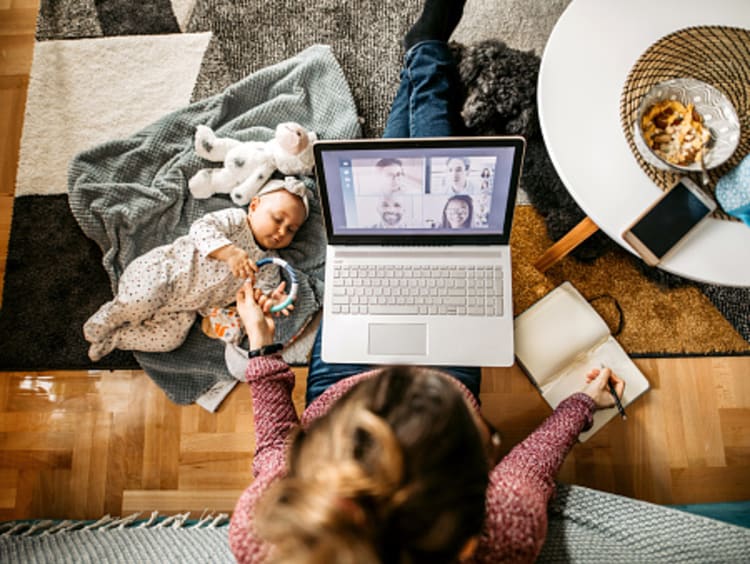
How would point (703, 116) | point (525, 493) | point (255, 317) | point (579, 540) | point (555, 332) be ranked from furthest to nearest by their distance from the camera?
point (555, 332) < point (255, 317) < point (703, 116) < point (579, 540) < point (525, 493)

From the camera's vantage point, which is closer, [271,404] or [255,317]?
[271,404]

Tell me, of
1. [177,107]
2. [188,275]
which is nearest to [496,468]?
[188,275]

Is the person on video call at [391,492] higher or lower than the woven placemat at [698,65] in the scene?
lower

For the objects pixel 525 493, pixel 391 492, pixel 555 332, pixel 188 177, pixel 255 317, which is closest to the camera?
pixel 391 492

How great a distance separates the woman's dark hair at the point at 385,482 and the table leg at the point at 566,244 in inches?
30.0

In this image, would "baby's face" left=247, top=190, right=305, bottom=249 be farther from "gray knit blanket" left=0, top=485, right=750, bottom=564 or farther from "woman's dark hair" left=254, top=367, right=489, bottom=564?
"woman's dark hair" left=254, top=367, right=489, bottom=564

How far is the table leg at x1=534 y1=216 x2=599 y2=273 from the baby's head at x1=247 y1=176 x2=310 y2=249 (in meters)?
0.64

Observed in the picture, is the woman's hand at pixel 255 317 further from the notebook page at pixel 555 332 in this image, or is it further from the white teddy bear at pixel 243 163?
the notebook page at pixel 555 332

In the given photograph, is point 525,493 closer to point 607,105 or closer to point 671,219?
point 671,219

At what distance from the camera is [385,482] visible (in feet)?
1.75

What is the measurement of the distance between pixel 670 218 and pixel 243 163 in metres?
1.04

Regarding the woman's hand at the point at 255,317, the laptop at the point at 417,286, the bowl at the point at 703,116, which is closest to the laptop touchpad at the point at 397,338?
the laptop at the point at 417,286

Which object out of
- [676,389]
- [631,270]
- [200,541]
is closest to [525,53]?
[631,270]

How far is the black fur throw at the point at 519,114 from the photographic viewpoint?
1.36 metres
